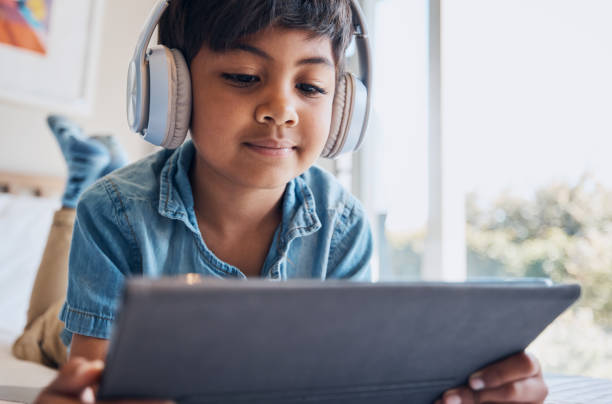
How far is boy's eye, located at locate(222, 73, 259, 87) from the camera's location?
79cm


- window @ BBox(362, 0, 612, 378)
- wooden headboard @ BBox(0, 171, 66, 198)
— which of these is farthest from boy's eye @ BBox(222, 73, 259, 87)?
wooden headboard @ BBox(0, 171, 66, 198)

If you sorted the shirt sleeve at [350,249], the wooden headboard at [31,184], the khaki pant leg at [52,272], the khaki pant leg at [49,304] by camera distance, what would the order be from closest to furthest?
the shirt sleeve at [350,249] → the khaki pant leg at [49,304] → the khaki pant leg at [52,272] → the wooden headboard at [31,184]

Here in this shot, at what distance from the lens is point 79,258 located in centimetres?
83

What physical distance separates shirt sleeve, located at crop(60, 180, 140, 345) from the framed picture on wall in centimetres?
147

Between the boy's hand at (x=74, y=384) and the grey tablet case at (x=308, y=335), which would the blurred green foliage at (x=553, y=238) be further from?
the boy's hand at (x=74, y=384)

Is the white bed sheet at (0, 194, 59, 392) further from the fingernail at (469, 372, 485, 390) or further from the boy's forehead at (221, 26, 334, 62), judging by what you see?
the fingernail at (469, 372, 485, 390)

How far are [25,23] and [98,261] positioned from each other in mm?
1696

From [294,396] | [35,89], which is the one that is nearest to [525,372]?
[294,396]

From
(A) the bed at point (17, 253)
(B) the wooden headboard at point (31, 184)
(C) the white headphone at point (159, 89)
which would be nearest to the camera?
(C) the white headphone at point (159, 89)

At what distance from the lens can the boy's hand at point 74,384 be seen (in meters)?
0.45

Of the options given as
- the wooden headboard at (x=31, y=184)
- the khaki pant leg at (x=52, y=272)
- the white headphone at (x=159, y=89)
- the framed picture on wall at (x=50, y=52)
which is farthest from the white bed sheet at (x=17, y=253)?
the white headphone at (x=159, y=89)

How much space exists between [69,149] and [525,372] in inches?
55.9

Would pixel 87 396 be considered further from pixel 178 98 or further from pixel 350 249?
pixel 350 249

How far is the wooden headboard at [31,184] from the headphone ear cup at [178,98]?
151 centimetres
